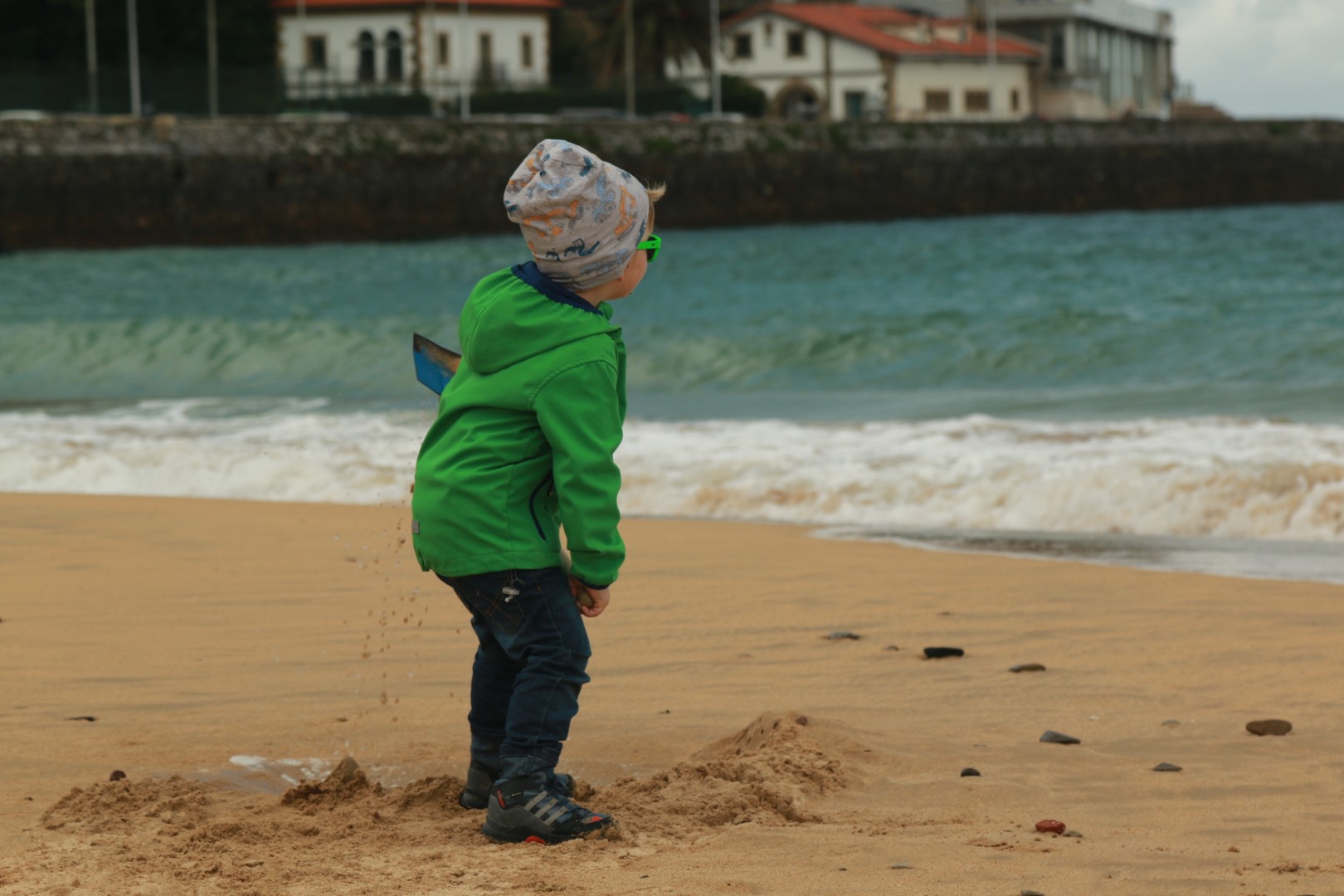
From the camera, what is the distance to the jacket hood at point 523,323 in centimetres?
277

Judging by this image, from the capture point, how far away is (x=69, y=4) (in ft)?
159

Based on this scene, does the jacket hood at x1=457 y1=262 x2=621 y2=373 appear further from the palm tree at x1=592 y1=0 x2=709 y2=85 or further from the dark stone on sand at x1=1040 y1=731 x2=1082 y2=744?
the palm tree at x1=592 y1=0 x2=709 y2=85

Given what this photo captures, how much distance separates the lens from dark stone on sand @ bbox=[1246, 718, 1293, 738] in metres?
3.55

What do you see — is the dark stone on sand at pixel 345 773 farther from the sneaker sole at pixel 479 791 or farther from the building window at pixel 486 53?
the building window at pixel 486 53

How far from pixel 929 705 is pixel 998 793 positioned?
75 cm

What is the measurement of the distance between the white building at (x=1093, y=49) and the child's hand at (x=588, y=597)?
222 feet

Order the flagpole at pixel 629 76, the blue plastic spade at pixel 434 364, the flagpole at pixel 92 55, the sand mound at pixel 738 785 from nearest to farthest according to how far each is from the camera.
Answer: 1. the sand mound at pixel 738 785
2. the blue plastic spade at pixel 434 364
3. the flagpole at pixel 92 55
4. the flagpole at pixel 629 76

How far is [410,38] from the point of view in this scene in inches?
2245

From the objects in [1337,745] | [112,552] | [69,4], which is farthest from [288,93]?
[1337,745]

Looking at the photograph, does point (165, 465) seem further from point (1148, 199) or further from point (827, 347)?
point (1148, 199)

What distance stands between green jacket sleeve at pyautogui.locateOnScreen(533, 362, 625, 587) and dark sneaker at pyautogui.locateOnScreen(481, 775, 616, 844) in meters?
0.41

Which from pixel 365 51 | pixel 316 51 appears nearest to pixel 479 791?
pixel 365 51

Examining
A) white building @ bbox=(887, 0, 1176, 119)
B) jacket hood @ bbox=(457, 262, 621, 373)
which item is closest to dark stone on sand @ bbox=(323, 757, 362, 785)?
jacket hood @ bbox=(457, 262, 621, 373)

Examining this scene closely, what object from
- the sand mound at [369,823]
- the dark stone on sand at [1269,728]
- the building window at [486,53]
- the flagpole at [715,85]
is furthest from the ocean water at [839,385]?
the building window at [486,53]
